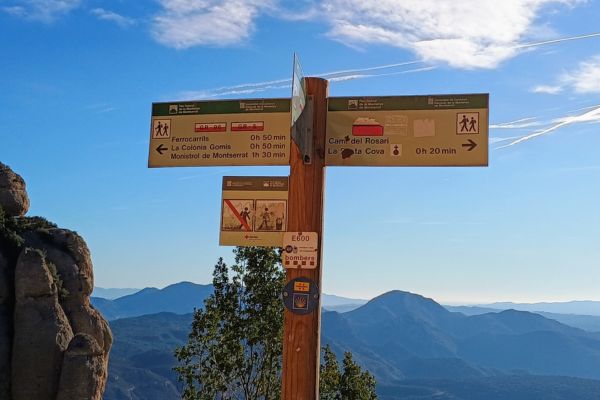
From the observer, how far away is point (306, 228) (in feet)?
20.4

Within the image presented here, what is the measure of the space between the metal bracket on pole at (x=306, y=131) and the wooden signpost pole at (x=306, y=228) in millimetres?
60

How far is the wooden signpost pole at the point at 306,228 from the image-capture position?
6070 millimetres

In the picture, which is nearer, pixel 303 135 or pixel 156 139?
pixel 303 135

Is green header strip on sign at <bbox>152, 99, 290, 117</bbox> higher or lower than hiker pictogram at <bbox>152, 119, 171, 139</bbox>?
higher

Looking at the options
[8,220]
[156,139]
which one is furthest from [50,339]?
[156,139]

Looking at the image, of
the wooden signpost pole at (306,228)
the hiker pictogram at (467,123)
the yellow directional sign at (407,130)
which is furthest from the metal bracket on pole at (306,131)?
the hiker pictogram at (467,123)

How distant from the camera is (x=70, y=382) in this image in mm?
30781

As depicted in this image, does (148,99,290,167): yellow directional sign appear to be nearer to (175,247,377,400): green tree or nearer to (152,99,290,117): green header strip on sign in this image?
(152,99,290,117): green header strip on sign

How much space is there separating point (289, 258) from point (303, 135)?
1.11 meters

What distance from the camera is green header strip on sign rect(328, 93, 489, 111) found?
6270mm

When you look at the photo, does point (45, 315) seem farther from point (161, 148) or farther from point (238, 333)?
point (161, 148)

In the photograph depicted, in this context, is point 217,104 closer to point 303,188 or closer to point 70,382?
point 303,188

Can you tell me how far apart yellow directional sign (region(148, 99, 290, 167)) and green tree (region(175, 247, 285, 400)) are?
26.4m

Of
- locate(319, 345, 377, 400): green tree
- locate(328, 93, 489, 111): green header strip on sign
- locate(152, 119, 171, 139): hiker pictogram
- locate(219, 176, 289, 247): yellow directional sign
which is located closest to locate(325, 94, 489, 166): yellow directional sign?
locate(328, 93, 489, 111): green header strip on sign
